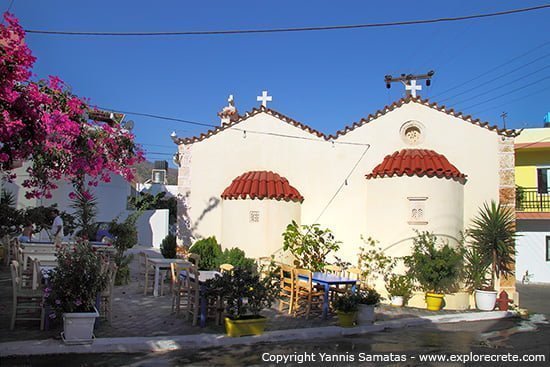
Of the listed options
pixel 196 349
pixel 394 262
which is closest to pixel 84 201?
pixel 196 349

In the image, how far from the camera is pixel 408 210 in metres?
12.8

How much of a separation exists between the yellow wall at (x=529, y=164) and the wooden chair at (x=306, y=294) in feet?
49.4

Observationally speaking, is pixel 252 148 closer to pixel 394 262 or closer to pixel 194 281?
pixel 394 262

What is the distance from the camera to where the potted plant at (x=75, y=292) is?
6996mm

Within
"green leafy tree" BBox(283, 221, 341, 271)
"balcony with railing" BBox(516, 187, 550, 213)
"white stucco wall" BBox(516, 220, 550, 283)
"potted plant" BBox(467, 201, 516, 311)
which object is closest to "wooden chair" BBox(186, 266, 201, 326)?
"green leafy tree" BBox(283, 221, 341, 271)

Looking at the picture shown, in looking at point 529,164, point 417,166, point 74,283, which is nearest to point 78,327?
point 74,283

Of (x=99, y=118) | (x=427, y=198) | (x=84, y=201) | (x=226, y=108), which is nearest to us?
(x=99, y=118)

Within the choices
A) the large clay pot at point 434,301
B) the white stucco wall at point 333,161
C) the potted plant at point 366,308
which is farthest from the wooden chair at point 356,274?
the large clay pot at point 434,301

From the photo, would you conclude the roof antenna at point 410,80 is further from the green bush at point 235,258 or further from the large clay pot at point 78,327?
the large clay pot at point 78,327

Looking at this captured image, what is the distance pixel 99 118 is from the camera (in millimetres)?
8844

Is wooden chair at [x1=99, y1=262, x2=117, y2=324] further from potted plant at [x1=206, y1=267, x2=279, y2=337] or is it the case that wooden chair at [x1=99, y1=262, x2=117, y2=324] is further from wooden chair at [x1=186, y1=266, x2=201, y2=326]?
potted plant at [x1=206, y1=267, x2=279, y2=337]

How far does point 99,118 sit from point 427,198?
8.34 m

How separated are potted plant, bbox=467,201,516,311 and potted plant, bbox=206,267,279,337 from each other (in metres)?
6.98

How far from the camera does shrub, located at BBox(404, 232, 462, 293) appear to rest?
1191 centimetres
